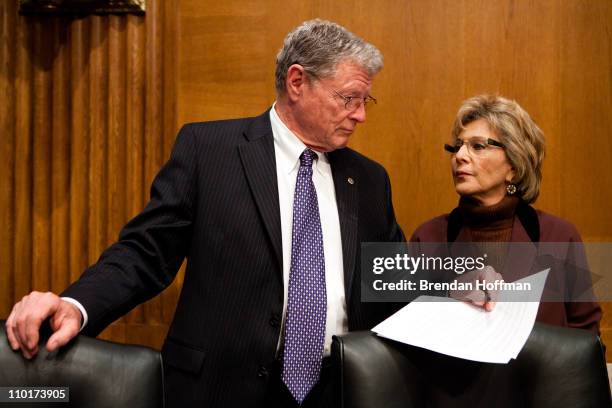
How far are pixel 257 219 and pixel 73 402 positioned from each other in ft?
2.20

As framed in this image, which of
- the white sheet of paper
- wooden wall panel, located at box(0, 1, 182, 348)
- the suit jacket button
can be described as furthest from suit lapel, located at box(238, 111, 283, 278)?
wooden wall panel, located at box(0, 1, 182, 348)

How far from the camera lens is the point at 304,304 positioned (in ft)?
5.40

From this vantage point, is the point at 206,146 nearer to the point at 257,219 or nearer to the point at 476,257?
the point at 257,219

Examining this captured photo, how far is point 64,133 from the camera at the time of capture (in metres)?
2.39

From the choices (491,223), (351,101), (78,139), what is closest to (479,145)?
(491,223)

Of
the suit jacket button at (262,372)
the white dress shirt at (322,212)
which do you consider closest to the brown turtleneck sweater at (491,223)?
the white dress shirt at (322,212)

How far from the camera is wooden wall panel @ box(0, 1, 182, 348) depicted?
2365 millimetres

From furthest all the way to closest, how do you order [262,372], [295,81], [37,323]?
[295,81] < [262,372] < [37,323]

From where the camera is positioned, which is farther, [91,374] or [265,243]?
[265,243]

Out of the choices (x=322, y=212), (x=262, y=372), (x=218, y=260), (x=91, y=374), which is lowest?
(x=262, y=372)

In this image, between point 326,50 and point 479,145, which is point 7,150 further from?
point 479,145

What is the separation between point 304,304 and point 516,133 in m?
0.97

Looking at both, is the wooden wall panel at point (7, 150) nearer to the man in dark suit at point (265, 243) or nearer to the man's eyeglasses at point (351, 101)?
the man in dark suit at point (265, 243)

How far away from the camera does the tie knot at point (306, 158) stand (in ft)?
5.93
